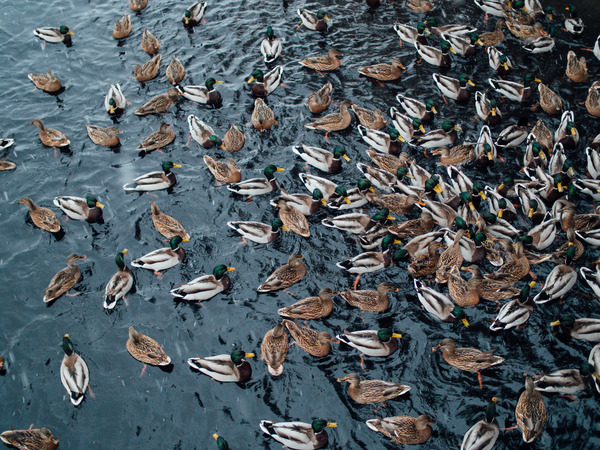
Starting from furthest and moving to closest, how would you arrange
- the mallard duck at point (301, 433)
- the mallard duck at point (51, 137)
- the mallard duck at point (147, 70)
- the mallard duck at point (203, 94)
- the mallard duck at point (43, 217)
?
the mallard duck at point (147, 70) < the mallard duck at point (203, 94) < the mallard duck at point (51, 137) < the mallard duck at point (43, 217) < the mallard duck at point (301, 433)

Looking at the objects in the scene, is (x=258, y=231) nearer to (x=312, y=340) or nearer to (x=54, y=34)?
(x=312, y=340)

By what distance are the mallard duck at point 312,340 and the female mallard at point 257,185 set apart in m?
3.95

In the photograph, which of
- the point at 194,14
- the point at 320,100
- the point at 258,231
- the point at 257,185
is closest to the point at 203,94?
the point at 320,100

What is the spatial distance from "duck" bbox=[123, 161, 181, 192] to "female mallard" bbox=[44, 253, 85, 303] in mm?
2486

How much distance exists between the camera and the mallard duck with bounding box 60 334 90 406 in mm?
9375

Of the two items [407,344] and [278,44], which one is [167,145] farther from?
[407,344]

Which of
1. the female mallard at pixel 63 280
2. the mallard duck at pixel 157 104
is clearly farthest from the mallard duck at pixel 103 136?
the female mallard at pixel 63 280

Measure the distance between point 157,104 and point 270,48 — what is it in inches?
159

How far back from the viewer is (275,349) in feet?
32.1

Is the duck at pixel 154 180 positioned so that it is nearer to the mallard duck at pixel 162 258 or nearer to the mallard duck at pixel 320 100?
the mallard duck at pixel 162 258

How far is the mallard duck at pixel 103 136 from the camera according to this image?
1385 cm

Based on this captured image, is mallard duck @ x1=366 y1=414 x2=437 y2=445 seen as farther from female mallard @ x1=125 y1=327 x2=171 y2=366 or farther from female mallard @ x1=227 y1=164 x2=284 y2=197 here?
female mallard @ x1=227 y1=164 x2=284 y2=197

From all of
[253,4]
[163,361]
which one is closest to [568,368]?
[163,361]

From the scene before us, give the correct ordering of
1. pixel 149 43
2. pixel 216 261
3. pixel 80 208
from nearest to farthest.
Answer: pixel 216 261 → pixel 80 208 → pixel 149 43
